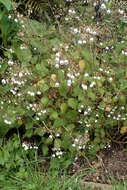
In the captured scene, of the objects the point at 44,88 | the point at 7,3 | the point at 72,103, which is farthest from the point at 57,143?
the point at 7,3

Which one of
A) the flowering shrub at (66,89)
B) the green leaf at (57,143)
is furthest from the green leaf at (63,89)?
the green leaf at (57,143)

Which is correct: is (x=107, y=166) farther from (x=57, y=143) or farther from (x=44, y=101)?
(x=44, y=101)

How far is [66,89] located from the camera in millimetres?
3270

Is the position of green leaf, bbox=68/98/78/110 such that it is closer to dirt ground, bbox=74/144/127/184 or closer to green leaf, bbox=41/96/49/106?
green leaf, bbox=41/96/49/106

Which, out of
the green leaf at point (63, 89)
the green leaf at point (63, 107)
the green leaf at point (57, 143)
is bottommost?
the green leaf at point (57, 143)

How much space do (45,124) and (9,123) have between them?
292mm

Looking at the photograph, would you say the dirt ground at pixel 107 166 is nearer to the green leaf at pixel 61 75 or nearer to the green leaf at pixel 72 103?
the green leaf at pixel 72 103

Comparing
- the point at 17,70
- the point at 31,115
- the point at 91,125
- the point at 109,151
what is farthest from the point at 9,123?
the point at 109,151

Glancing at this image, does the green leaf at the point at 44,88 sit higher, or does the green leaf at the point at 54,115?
the green leaf at the point at 44,88

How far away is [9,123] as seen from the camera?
3271 millimetres

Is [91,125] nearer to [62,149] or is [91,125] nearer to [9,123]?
[62,149]

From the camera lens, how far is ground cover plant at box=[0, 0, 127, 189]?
3.26m

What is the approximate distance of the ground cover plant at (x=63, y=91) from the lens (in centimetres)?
326

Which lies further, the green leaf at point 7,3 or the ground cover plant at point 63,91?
the green leaf at point 7,3
